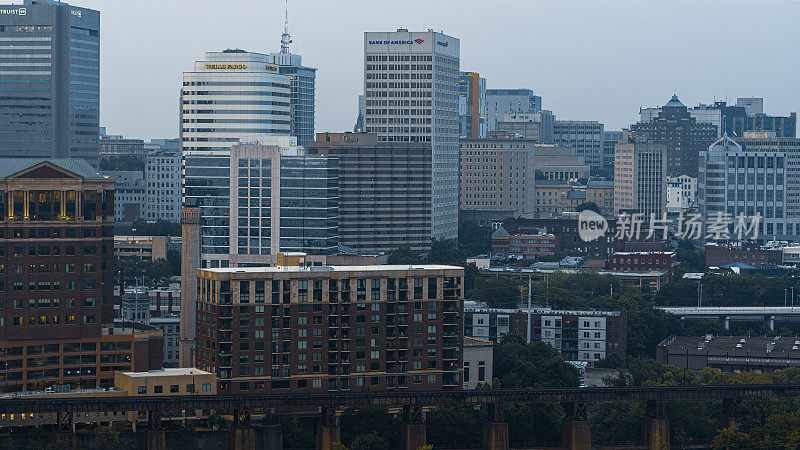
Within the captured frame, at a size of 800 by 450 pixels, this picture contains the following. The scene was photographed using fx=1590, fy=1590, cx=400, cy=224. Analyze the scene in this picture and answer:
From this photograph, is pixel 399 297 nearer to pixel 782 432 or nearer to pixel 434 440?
pixel 434 440

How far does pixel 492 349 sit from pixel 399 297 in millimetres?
21063

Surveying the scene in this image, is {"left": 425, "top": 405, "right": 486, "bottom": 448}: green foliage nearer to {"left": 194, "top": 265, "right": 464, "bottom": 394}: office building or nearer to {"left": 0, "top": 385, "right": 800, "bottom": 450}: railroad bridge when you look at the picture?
{"left": 0, "top": 385, "right": 800, "bottom": 450}: railroad bridge

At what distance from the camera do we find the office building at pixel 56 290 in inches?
6117

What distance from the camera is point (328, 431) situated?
456 ft

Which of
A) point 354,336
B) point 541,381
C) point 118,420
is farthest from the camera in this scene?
point 541,381

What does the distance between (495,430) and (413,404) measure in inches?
315

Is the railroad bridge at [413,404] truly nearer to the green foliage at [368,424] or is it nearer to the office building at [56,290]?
the green foliage at [368,424]

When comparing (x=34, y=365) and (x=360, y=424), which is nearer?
(x=360, y=424)

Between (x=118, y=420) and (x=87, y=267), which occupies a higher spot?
(x=87, y=267)

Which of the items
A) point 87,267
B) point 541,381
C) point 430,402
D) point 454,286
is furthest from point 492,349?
point 87,267

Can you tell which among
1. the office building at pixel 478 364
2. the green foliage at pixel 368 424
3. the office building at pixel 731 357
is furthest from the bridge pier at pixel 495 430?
the office building at pixel 731 357

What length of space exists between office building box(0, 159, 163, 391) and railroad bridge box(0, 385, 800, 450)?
17842mm

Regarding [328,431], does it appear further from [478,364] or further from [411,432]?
[478,364]

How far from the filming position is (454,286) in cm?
15662
